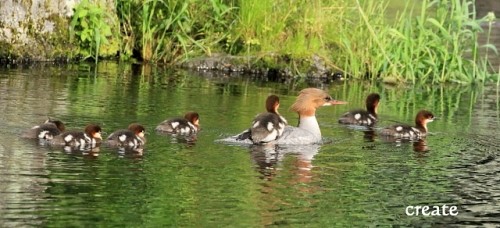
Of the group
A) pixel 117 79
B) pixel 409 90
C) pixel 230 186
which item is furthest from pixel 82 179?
pixel 409 90

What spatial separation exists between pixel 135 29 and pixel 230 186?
379 inches

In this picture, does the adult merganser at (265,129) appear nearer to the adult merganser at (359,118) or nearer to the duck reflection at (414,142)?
the duck reflection at (414,142)

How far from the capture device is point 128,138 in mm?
11789

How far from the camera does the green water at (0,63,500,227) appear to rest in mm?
9320

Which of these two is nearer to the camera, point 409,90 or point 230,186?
point 230,186

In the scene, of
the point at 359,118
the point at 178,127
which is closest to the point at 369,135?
the point at 359,118

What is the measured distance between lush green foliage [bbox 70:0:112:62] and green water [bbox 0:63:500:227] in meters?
2.14

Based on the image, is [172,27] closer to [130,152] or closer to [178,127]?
[178,127]

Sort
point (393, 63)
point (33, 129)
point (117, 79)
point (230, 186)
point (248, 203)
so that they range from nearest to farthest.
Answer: point (248, 203)
point (230, 186)
point (33, 129)
point (117, 79)
point (393, 63)

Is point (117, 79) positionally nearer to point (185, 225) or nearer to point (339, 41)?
point (339, 41)

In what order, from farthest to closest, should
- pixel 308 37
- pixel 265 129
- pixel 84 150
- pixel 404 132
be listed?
pixel 308 37
pixel 404 132
pixel 265 129
pixel 84 150

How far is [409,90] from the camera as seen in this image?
59.0 feet

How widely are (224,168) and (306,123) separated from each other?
7.81ft

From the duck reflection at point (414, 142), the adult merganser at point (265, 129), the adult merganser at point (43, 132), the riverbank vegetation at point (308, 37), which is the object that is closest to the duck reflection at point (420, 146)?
the duck reflection at point (414, 142)
